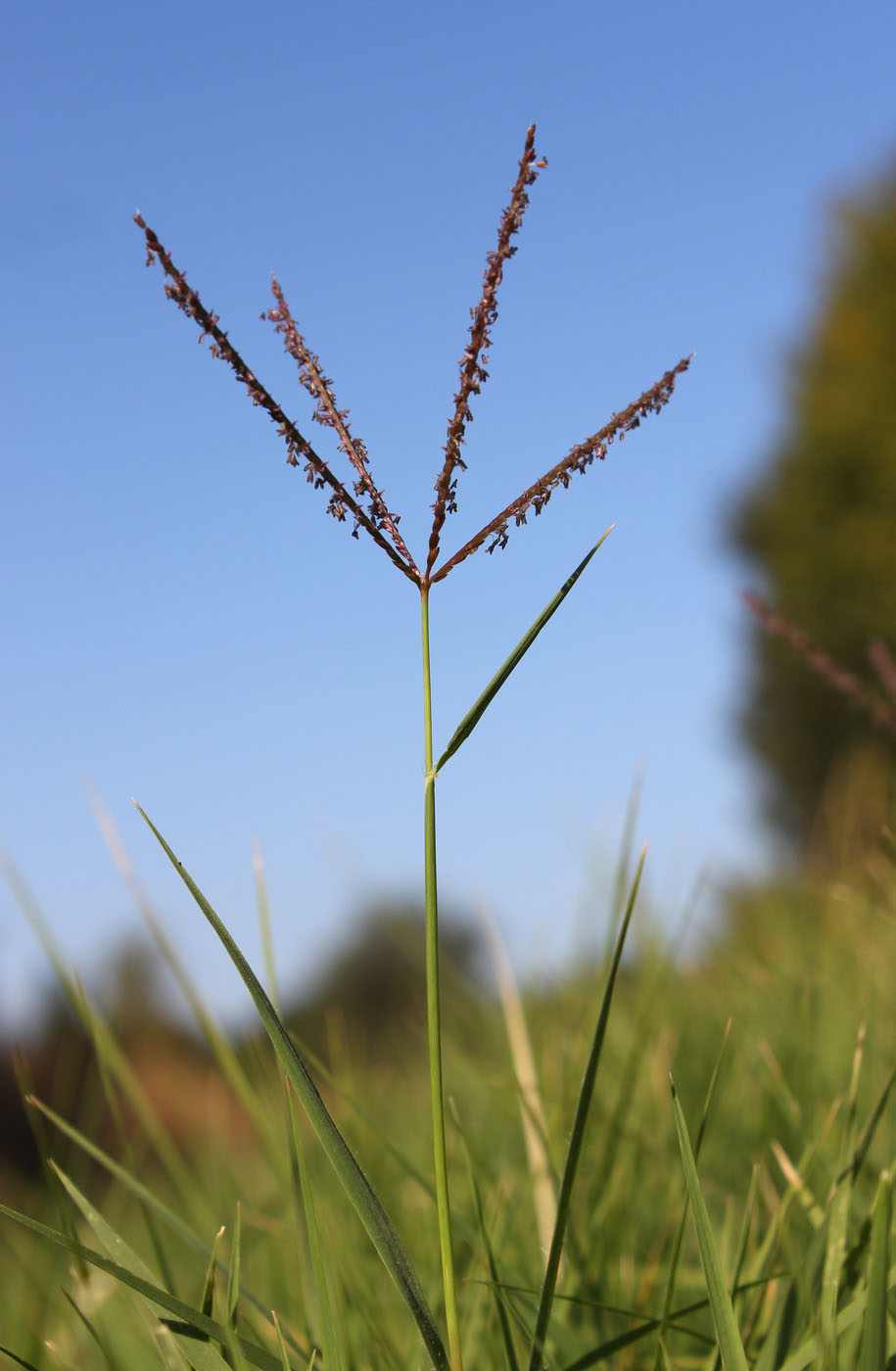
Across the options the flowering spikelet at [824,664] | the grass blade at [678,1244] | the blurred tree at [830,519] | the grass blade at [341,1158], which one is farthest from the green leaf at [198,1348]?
the blurred tree at [830,519]

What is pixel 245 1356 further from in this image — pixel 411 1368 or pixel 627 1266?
pixel 627 1266

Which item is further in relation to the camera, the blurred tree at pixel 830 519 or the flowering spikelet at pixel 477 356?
the blurred tree at pixel 830 519

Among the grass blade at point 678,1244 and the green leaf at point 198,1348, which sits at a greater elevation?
the green leaf at point 198,1348

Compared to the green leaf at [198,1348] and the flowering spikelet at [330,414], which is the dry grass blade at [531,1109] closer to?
the green leaf at [198,1348]

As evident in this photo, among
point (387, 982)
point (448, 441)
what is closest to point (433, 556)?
point (448, 441)

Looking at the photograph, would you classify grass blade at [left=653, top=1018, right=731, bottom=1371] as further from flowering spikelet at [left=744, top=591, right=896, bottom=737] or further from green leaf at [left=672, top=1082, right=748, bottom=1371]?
flowering spikelet at [left=744, top=591, right=896, bottom=737]

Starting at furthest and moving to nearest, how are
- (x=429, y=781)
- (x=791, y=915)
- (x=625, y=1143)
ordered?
1. (x=791, y=915)
2. (x=625, y=1143)
3. (x=429, y=781)

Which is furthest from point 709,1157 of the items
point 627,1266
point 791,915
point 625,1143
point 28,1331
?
point 791,915
